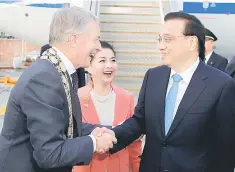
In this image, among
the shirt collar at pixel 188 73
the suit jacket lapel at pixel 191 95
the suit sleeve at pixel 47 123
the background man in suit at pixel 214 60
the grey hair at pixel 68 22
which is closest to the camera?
the suit sleeve at pixel 47 123

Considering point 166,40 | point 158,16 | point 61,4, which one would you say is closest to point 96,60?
point 166,40

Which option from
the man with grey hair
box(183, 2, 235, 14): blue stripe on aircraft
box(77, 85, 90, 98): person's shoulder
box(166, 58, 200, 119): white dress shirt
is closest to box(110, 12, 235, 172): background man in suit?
box(166, 58, 200, 119): white dress shirt

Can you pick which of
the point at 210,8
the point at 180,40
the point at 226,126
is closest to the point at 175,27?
the point at 180,40

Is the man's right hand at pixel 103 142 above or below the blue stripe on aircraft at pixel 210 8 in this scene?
below

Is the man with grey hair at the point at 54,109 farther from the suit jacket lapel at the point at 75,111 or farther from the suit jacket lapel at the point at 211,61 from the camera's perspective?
the suit jacket lapel at the point at 211,61

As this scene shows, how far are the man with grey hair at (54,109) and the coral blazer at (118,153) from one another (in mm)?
849

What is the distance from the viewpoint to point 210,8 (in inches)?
535

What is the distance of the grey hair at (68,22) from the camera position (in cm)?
190

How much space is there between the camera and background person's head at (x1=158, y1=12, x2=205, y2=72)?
2.45 meters

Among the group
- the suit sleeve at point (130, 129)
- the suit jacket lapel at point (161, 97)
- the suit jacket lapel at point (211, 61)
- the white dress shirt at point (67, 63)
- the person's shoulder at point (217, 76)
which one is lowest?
the suit jacket lapel at point (211, 61)

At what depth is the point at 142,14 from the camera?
38.9 feet

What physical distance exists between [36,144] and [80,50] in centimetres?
49

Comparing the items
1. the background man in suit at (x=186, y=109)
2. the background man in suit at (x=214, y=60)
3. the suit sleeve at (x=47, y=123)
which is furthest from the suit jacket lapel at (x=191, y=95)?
the background man in suit at (x=214, y=60)

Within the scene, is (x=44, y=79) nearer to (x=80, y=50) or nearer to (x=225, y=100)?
(x=80, y=50)
